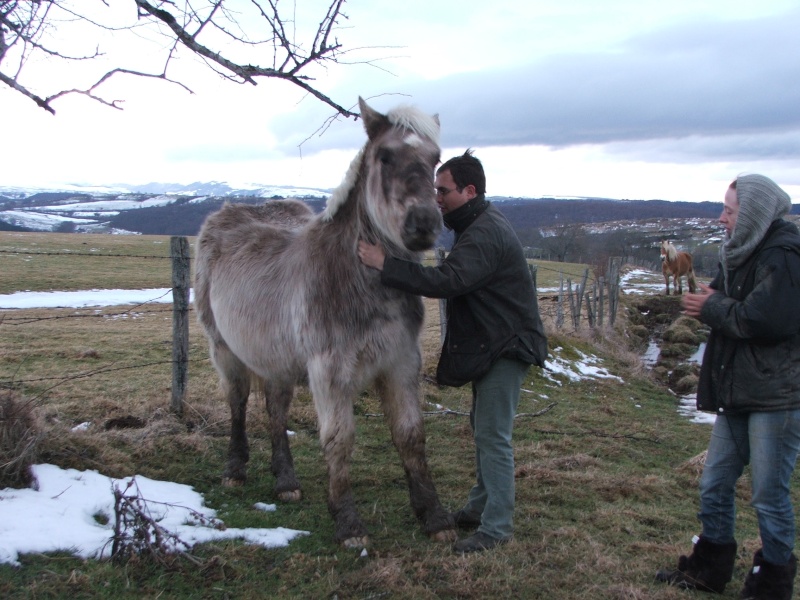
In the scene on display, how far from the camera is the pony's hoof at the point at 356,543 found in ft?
12.9

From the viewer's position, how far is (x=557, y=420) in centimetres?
764

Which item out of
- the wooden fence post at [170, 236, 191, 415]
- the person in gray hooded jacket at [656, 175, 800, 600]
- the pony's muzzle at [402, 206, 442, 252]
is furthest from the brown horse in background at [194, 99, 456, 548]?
the wooden fence post at [170, 236, 191, 415]

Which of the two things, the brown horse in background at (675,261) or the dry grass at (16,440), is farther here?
the brown horse in background at (675,261)

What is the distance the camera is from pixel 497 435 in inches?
152

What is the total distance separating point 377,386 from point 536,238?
6494 cm

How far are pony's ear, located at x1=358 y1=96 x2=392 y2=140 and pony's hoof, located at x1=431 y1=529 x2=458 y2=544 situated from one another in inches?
101

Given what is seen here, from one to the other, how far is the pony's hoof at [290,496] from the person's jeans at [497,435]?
1.59 metres

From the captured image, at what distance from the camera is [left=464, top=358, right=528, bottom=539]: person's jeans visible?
3.80 metres

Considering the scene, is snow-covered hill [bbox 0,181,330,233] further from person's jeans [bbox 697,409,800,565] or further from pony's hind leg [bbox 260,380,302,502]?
person's jeans [bbox 697,409,800,565]

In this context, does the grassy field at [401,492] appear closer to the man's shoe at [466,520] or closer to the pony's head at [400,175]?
the man's shoe at [466,520]

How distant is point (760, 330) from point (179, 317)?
5582 mm

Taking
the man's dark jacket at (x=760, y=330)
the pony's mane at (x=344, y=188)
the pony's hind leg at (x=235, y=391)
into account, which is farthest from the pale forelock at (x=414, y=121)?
the pony's hind leg at (x=235, y=391)

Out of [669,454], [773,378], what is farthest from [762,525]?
[669,454]

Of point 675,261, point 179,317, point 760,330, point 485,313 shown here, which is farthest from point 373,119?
point 675,261
